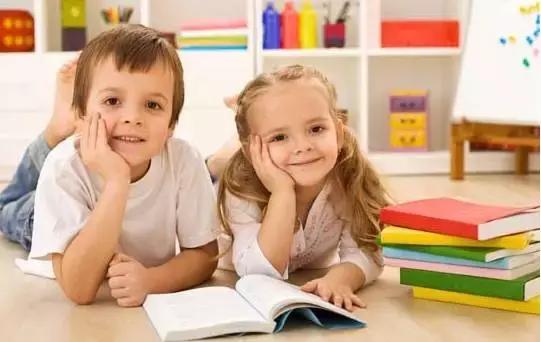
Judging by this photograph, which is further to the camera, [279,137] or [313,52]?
[313,52]

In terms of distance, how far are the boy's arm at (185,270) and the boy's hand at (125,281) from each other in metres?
0.03

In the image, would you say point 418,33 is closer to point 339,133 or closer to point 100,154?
point 339,133

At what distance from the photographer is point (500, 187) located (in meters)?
2.98

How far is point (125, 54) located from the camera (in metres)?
1.46

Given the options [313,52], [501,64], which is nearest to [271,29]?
[313,52]

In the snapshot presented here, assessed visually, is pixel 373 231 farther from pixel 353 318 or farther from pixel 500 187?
pixel 500 187

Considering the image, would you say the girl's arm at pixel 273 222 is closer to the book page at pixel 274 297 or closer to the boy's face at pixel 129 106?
the book page at pixel 274 297

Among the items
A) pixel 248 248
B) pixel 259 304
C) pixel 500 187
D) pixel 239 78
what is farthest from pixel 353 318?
pixel 239 78

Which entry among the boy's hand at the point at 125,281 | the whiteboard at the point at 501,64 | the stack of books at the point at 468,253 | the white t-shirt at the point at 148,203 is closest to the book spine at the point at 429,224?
the stack of books at the point at 468,253

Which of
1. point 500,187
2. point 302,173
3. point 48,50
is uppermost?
point 48,50

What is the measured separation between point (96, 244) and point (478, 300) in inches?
23.4

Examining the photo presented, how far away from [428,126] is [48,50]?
1520 millimetres

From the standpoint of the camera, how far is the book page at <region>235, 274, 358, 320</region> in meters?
1.30

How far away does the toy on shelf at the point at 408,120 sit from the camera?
3.49 m
